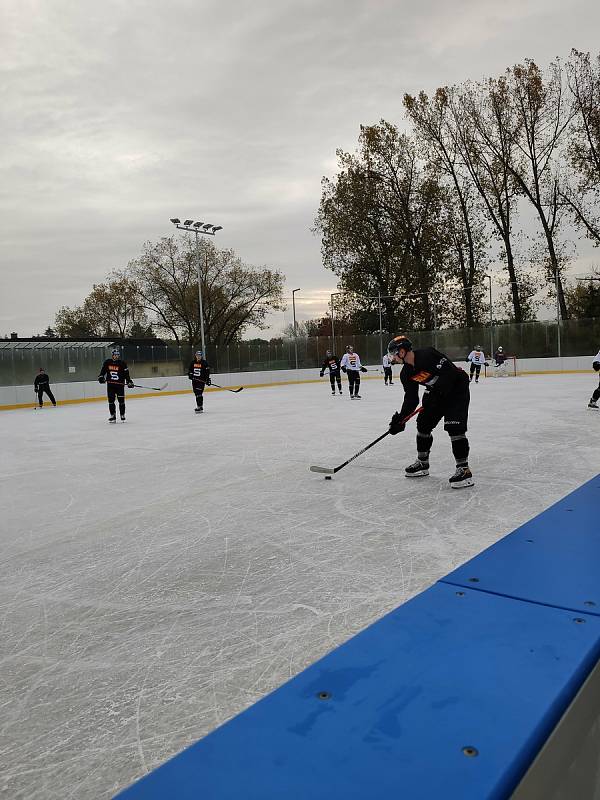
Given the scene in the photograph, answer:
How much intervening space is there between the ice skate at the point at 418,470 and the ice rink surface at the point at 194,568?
125 millimetres

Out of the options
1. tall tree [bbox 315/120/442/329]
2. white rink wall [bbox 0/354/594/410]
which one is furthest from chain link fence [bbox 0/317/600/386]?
tall tree [bbox 315/120/442/329]

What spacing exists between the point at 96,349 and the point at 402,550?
62.6 feet

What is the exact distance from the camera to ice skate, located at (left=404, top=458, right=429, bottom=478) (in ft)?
17.0

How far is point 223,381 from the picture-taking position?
81.4 feet

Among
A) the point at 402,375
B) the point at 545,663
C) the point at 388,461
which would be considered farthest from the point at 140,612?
the point at 388,461

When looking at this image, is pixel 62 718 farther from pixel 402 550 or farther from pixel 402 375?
pixel 402 375

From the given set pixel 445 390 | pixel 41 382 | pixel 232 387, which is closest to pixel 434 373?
pixel 445 390

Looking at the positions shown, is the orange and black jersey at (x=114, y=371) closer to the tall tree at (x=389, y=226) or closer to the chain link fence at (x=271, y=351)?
the chain link fence at (x=271, y=351)

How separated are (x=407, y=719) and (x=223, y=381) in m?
23.9

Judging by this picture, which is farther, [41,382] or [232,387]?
[232,387]

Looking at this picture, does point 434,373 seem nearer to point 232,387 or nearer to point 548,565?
point 548,565

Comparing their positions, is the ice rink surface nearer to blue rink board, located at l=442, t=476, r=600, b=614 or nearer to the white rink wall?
blue rink board, located at l=442, t=476, r=600, b=614

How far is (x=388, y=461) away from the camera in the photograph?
6027 mm

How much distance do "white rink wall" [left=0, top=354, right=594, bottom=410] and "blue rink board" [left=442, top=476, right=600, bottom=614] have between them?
17.7 meters
